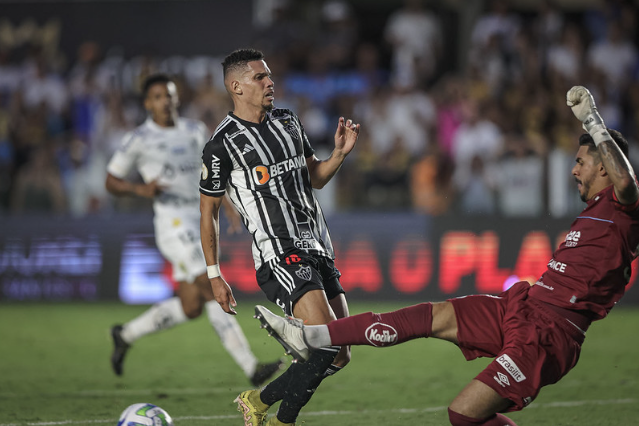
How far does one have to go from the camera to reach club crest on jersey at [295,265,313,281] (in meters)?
5.82

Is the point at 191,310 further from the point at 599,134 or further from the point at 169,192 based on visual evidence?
the point at 599,134

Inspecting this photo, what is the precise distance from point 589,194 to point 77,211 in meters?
10.2

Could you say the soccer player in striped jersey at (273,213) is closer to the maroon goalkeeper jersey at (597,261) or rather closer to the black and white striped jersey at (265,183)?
the black and white striped jersey at (265,183)

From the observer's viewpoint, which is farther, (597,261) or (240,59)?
(240,59)

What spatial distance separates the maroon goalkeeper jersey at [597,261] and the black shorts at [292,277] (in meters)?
1.46

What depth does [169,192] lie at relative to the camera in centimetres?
889

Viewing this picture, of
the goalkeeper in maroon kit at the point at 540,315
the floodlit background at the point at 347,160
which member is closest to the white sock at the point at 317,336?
the goalkeeper in maroon kit at the point at 540,315

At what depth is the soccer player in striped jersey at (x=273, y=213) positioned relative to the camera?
5.84m

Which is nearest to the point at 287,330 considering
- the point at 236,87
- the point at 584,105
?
the point at 236,87

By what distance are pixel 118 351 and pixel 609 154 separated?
5.60 meters

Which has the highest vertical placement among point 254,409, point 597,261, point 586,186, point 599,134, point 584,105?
point 584,105

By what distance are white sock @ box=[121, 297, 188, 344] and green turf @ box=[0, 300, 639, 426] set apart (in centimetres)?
46

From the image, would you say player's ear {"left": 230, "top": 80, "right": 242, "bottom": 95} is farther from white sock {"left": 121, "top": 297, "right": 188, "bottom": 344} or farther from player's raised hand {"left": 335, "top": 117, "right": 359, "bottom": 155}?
white sock {"left": 121, "top": 297, "right": 188, "bottom": 344}

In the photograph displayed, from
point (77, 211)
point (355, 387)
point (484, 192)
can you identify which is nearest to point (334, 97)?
point (484, 192)
